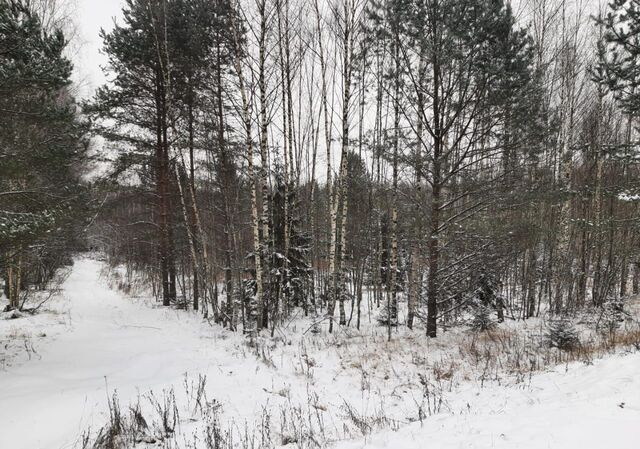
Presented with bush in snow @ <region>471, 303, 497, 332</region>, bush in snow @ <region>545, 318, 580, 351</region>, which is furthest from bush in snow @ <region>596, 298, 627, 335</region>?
bush in snow @ <region>471, 303, 497, 332</region>

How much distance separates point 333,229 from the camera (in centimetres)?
1084

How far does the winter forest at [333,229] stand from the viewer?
482 cm

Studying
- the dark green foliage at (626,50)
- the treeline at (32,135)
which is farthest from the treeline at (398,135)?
the treeline at (32,135)

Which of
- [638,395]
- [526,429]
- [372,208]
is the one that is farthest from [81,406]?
[372,208]

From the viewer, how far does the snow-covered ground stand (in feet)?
12.3

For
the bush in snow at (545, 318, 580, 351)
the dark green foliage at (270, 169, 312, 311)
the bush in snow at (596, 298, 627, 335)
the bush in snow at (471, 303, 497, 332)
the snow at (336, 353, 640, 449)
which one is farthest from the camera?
the dark green foliage at (270, 169, 312, 311)

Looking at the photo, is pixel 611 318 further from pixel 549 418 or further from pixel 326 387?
pixel 326 387

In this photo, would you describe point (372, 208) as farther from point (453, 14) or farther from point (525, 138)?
point (453, 14)

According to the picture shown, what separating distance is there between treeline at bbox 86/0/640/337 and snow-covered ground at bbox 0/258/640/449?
1.94 metres

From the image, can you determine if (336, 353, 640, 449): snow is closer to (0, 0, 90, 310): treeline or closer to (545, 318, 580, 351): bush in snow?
(545, 318, 580, 351): bush in snow

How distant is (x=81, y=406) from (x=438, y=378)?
21.1ft

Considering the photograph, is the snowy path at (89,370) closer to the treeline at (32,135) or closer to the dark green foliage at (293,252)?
the treeline at (32,135)

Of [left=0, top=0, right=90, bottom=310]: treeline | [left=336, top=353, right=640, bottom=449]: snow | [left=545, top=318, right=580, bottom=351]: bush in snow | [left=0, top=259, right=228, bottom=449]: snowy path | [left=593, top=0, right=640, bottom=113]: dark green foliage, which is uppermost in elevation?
[left=593, top=0, right=640, bottom=113]: dark green foliage

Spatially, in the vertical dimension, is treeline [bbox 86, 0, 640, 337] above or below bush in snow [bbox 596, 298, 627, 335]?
above
